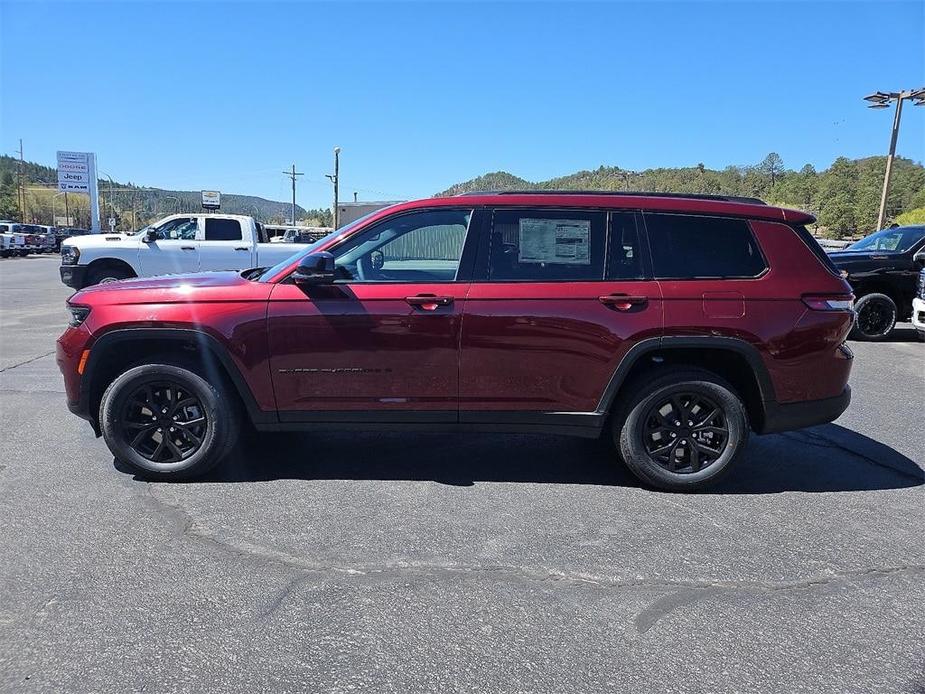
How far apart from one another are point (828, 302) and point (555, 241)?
5.85 feet

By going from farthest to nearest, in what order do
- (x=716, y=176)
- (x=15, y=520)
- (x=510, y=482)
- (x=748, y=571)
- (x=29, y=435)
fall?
1. (x=716, y=176)
2. (x=29, y=435)
3. (x=510, y=482)
4. (x=15, y=520)
5. (x=748, y=571)

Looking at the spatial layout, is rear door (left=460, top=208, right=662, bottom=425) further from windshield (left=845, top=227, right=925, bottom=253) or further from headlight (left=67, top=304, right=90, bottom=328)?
windshield (left=845, top=227, right=925, bottom=253)

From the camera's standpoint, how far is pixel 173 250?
519 inches

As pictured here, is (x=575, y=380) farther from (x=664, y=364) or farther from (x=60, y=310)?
(x=60, y=310)

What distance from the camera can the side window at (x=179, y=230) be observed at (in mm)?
13492

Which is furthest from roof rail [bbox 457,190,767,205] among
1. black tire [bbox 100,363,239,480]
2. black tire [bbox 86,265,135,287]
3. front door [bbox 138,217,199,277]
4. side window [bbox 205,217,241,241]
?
black tire [bbox 86,265,135,287]

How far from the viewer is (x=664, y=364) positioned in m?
4.28

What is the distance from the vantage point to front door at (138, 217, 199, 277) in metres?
13.0

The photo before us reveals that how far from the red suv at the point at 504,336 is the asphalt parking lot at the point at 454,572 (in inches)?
17.2

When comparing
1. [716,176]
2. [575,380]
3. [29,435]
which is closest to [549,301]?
[575,380]

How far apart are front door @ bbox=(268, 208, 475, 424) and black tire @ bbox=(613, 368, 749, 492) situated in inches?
46.0

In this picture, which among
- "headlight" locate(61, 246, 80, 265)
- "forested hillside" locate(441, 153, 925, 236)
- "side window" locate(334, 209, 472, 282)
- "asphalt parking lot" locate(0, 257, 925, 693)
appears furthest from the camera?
"forested hillside" locate(441, 153, 925, 236)

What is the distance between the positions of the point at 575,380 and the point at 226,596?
231 centimetres

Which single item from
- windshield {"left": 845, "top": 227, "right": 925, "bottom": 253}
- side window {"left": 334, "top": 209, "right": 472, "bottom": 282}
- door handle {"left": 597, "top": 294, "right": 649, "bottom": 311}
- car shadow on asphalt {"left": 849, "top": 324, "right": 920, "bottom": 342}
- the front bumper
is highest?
windshield {"left": 845, "top": 227, "right": 925, "bottom": 253}
